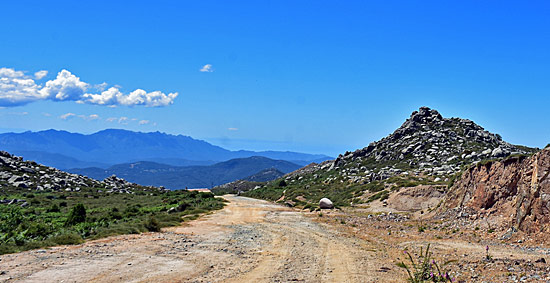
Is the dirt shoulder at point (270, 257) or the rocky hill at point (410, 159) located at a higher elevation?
the rocky hill at point (410, 159)

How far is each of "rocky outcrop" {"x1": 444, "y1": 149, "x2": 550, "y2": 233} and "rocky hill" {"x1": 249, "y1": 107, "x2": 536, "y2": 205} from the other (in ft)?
46.7

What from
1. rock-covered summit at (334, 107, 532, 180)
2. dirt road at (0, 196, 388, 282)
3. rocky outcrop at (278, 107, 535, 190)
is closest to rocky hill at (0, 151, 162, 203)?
rocky outcrop at (278, 107, 535, 190)

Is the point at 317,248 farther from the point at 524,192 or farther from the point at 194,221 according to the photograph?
the point at 194,221

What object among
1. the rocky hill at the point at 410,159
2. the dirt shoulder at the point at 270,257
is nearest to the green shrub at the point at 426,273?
the dirt shoulder at the point at 270,257

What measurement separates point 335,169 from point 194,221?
55227 mm

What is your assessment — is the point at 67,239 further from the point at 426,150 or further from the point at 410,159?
the point at 426,150

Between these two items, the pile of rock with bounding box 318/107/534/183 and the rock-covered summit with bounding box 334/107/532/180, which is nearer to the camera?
the pile of rock with bounding box 318/107/534/183

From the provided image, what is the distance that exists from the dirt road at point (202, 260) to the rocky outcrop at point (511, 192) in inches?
319

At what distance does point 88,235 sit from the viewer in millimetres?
21391

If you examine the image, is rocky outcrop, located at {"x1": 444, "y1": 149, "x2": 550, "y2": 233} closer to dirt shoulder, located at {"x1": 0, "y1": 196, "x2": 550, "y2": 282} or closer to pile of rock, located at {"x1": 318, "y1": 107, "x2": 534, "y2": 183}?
dirt shoulder, located at {"x1": 0, "y1": 196, "x2": 550, "y2": 282}

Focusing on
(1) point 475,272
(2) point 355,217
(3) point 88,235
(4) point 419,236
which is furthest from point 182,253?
(2) point 355,217

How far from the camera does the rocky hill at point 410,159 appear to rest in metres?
49.2

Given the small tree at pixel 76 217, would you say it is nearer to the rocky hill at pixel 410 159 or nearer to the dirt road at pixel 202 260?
the dirt road at pixel 202 260

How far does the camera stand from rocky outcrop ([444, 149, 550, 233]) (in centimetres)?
1838
